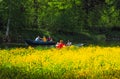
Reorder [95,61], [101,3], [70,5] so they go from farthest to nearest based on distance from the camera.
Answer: [101,3] < [70,5] < [95,61]

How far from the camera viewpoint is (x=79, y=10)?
7200 cm

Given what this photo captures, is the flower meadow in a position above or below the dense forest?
above

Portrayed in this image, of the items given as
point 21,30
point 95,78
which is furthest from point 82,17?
point 95,78

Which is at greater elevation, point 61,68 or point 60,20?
point 61,68

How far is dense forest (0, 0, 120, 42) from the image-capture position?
2359 inches

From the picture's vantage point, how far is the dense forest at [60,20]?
59.9 m

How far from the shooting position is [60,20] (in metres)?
67.5

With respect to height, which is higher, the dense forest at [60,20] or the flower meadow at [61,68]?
the flower meadow at [61,68]

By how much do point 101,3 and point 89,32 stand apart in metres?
11.9

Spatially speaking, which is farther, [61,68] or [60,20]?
[60,20]

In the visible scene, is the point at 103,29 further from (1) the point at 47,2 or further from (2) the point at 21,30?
(2) the point at 21,30

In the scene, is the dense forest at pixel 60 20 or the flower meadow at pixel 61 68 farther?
the dense forest at pixel 60 20

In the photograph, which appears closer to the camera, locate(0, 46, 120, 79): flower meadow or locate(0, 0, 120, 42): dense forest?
locate(0, 46, 120, 79): flower meadow

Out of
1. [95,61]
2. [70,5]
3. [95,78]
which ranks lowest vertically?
[70,5]
